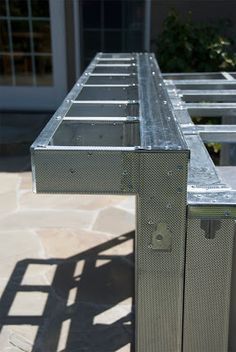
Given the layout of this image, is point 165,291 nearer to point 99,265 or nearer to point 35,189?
point 35,189

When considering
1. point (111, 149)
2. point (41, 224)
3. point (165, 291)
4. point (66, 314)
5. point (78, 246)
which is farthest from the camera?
point (41, 224)

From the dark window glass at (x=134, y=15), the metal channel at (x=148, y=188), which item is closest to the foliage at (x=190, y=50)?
the dark window glass at (x=134, y=15)

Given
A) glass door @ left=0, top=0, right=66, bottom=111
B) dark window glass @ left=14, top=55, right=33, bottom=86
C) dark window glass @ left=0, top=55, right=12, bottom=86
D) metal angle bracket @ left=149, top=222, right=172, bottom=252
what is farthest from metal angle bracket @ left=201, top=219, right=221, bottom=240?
dark window glass @ left=0, top=55, right=12, bottom=86

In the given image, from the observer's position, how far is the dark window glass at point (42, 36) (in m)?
7.95

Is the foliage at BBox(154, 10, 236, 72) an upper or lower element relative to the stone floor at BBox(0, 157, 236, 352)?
upper

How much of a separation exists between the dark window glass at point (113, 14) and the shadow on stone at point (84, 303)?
5.35 meters

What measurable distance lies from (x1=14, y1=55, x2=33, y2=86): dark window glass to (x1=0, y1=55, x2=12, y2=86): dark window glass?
0.12m

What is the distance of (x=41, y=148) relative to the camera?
5.28ft

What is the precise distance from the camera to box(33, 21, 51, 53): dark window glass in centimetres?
795

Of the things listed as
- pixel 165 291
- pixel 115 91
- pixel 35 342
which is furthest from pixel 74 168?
pixel 35 342

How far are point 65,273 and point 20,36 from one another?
537 cm

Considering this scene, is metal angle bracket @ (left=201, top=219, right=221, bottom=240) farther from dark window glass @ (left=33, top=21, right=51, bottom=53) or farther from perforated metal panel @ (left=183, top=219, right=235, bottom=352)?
dark window glass @ (left=33, top=21, right=51, bottom=53)

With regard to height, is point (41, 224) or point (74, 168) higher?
point (74, 168)

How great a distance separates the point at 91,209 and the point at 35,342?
2097 mm
